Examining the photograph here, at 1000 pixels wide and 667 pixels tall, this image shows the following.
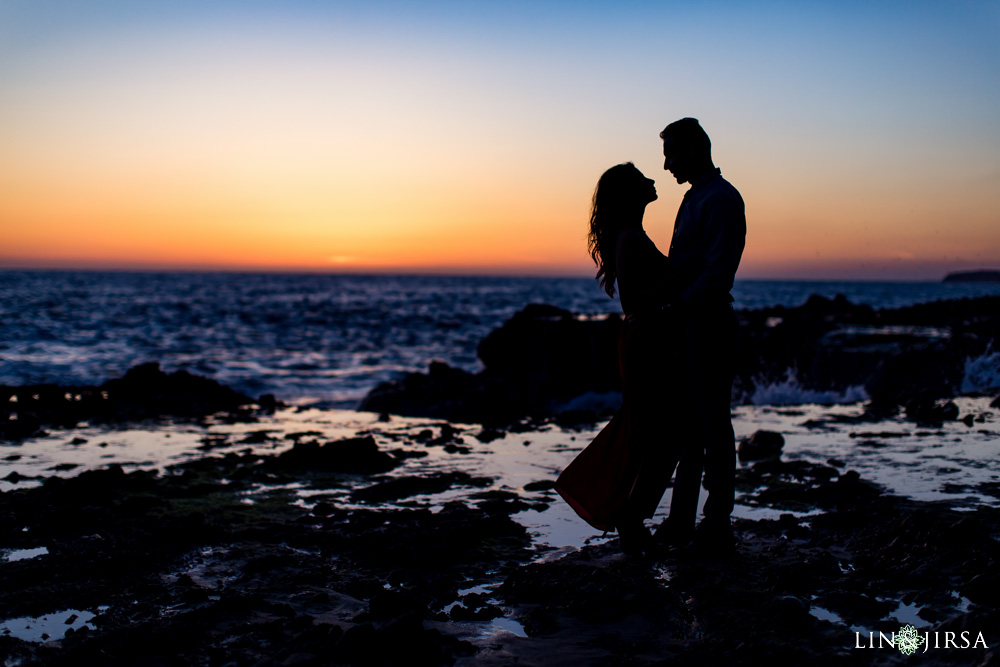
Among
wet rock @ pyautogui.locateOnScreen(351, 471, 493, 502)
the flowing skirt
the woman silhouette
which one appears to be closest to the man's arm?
the woman silhouette

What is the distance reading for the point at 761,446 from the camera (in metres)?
6.31

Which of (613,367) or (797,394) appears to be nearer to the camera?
(797,394)

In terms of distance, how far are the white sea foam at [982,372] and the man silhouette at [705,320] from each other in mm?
9045

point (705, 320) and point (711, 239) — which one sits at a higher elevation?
point (711, 239)

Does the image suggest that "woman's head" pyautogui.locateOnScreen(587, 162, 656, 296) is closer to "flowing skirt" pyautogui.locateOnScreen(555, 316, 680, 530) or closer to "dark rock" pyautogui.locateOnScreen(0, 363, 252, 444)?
"flowing skirt" pyautogui.locateOnScreen(555, 316, 680, 530)

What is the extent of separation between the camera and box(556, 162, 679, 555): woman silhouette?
3.62m

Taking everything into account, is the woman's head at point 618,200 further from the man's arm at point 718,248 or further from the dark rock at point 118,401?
the dark rock at point 118,401

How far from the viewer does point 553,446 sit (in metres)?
7.04

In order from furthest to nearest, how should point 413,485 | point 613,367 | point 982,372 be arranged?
point 613,367, point 982,372, point 413,485

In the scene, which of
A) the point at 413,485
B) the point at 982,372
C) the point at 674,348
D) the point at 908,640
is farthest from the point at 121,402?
the point at 982,372

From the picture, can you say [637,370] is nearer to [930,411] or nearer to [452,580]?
[452,580]

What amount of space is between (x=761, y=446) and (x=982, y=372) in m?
7.01

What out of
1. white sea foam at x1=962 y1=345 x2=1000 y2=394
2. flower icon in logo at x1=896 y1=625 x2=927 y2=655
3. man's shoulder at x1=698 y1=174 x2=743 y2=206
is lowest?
flower icon in logo at x1=896 y1=625 x2=927 y2=655

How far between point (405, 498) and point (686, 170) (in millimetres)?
2979
